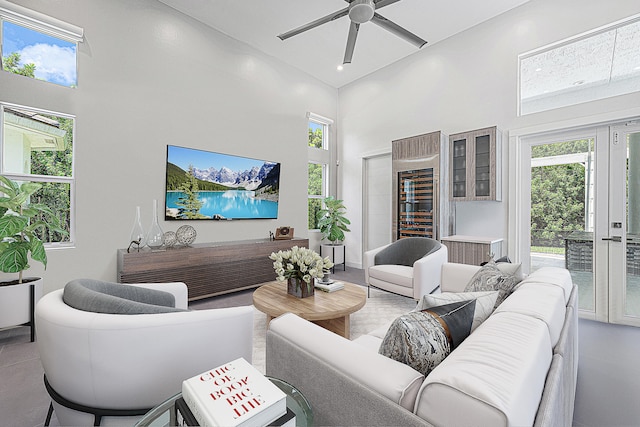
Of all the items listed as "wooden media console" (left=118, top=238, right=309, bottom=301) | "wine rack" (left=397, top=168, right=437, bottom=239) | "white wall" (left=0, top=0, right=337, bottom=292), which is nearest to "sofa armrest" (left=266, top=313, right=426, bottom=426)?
"wooden media console" (left=118, top=238, right=309, bottom=301)

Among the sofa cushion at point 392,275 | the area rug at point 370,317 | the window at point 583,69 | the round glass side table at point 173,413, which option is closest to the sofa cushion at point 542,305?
the round glass side table at point 173,413

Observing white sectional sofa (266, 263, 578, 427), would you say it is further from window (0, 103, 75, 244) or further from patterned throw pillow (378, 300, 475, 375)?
window (0, 103, 75, 244)

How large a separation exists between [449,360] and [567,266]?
375 cm

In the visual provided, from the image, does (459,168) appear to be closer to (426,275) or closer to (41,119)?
(426,275)

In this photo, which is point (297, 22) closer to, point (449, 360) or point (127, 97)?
point (127, 97)

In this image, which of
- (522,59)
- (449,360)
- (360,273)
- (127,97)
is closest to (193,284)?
(127,97)

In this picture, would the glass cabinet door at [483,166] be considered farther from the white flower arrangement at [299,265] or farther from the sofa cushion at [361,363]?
the sofa cushion at [361,363]

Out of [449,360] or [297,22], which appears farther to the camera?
[297,22]

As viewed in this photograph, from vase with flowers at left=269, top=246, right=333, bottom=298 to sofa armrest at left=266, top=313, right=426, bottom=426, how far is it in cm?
132

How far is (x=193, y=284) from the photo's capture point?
3.62 m

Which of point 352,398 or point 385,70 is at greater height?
point 385,70

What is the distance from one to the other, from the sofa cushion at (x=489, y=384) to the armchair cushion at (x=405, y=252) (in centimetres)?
303

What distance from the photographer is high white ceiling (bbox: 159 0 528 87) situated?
388 cm

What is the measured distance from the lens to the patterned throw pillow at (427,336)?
946 mm
